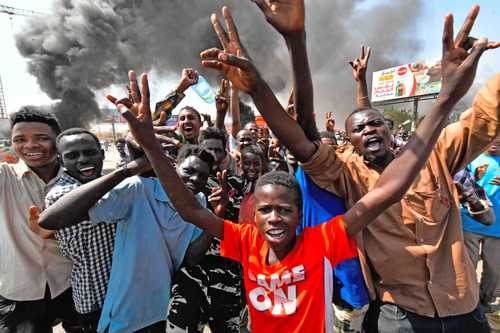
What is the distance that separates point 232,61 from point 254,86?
0.12 meters

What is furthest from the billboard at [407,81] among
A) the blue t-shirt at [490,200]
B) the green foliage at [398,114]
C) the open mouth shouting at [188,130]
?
the open mouth shouting at [188,130]

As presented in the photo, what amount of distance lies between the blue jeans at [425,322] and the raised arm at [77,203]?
1259 millimetres

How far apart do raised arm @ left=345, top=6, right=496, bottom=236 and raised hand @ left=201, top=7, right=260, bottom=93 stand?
0.60m

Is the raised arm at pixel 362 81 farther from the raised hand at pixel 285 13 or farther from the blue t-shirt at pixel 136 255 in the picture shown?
the blue t-shirt at pixel 136 255

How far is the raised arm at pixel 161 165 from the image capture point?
3.73ft

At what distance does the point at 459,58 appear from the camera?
112 cm

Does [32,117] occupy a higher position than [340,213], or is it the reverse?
[32,117]

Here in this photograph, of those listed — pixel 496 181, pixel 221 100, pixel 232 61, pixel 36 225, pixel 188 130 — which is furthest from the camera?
pixel 221 100

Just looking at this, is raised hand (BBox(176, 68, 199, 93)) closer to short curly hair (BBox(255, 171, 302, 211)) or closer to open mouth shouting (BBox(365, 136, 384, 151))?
short curly hair (BBox(255, 171, 302, 211))

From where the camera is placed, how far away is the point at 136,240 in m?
1.41

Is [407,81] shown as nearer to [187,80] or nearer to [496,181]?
[496,181]

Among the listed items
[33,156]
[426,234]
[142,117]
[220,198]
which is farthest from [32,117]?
[426,234]

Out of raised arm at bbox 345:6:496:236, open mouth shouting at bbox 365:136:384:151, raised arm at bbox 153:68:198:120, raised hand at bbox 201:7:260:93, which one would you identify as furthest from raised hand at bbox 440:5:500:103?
raised arm at bbox 153:68:198:120

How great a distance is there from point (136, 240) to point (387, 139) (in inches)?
48.6
